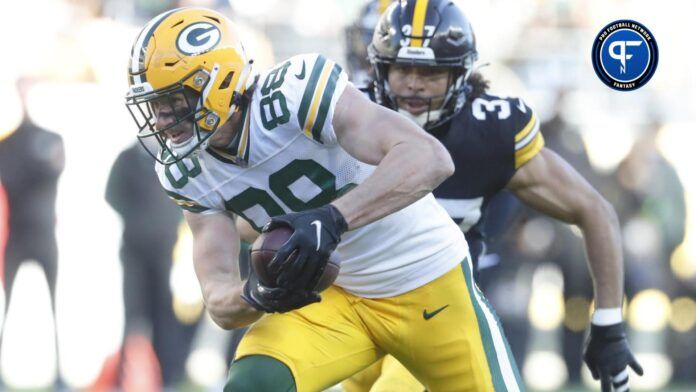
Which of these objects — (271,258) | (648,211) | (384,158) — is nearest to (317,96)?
(384,158)

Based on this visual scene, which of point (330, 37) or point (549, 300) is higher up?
point (330, 37)

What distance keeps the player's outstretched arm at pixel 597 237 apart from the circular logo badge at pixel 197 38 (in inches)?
45.1

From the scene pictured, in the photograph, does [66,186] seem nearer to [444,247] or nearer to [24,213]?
[24,213]

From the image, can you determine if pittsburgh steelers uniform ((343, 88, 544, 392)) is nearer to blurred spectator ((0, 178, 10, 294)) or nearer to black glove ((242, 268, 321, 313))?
black glove ((242, 268, 321, 313))

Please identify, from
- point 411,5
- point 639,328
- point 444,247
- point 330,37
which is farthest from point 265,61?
point 444,247

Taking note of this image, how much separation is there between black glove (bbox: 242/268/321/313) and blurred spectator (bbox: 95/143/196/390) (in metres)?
3.87

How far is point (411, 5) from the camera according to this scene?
4.38 meters

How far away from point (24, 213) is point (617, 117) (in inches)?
136

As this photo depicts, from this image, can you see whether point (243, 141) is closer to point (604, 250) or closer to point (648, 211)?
point (604, 250)

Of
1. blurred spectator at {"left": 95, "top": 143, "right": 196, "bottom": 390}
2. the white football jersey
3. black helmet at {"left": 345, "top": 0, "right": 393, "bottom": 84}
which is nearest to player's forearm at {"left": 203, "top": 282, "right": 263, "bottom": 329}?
the white football jersey

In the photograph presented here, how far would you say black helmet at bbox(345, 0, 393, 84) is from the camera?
5426 mm

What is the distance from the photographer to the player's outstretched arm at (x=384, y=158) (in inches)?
127

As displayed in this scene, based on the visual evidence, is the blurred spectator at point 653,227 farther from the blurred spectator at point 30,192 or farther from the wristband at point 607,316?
the wristband at point 607,316

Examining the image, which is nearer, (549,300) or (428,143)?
(428,143)
